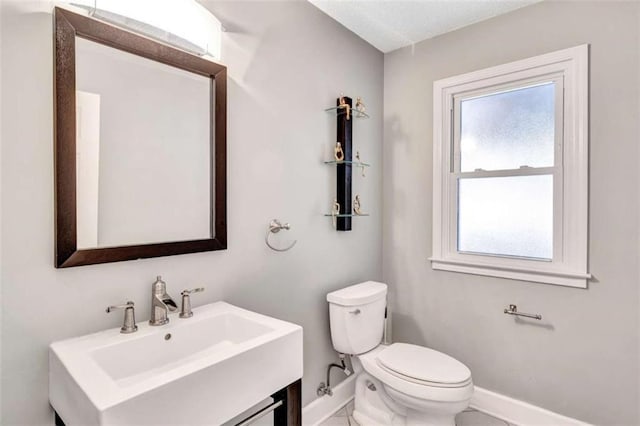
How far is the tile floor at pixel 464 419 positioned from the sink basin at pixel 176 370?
102 cm

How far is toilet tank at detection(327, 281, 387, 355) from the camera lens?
6.19 feet

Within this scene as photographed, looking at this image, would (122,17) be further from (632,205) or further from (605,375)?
(605,375)

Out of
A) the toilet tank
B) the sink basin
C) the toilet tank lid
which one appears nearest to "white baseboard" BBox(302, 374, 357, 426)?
the toilet tank

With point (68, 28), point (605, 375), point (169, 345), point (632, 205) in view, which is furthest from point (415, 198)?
point (68, 28)

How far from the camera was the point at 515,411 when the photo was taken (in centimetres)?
197

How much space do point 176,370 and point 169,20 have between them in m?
1.16

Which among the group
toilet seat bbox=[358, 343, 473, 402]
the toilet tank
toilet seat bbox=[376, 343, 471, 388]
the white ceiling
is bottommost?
toilet seat bbox=[358, 343, 473, 402]

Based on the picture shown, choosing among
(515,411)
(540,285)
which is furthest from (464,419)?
(540,285)

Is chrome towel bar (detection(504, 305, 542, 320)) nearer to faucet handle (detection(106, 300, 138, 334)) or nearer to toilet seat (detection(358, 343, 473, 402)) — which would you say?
toilet seat (detection(358, 343, 473, 402))

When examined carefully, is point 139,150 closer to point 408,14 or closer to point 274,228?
point 274,228

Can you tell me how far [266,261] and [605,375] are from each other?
5.95ft

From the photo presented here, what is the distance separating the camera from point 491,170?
6.93 ft

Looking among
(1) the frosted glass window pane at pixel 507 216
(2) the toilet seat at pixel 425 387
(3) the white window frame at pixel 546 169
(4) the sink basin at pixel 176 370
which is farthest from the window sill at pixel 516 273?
(4) the sink basin at pixel 176 370

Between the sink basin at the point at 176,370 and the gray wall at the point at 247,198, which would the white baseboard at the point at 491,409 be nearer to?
the gray wall at the point at 247,198
